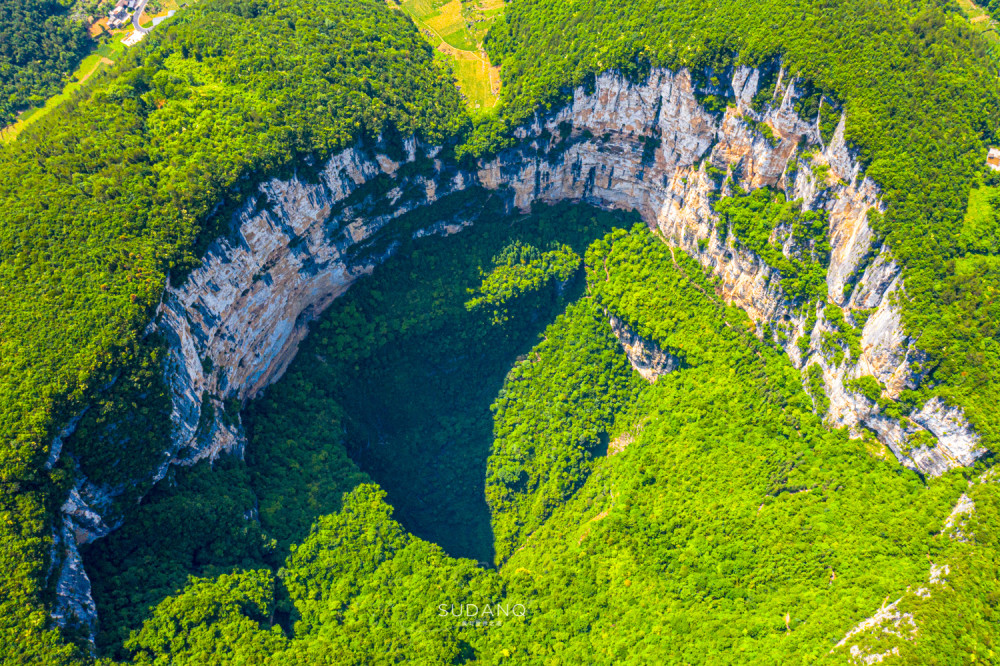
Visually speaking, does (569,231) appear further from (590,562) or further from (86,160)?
(86,160)

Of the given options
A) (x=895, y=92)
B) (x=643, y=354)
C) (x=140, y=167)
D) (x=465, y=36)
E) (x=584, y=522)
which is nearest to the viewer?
(x=140, y=167)

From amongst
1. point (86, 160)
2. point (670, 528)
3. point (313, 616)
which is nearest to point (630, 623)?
point (670, 528)

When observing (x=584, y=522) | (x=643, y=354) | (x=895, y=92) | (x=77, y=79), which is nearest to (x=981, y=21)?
(x=895, y=92)

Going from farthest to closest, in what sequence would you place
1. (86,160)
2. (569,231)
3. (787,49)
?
(569,231) < (787,49) < (86,160)

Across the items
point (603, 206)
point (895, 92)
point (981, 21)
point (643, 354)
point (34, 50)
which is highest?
point (34, 50)

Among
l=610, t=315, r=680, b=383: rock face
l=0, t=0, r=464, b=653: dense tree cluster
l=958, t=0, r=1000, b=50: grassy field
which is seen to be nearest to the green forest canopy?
l=0, t=0, r=464, b=653: dense tree cluster

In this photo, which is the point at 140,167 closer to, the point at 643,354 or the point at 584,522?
the point at 643,354

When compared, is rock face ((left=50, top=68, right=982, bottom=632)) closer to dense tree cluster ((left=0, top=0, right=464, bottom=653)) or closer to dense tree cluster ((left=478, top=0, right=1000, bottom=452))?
dense tree cluster ((left=478, top=0, right=1000, bottom=452))
